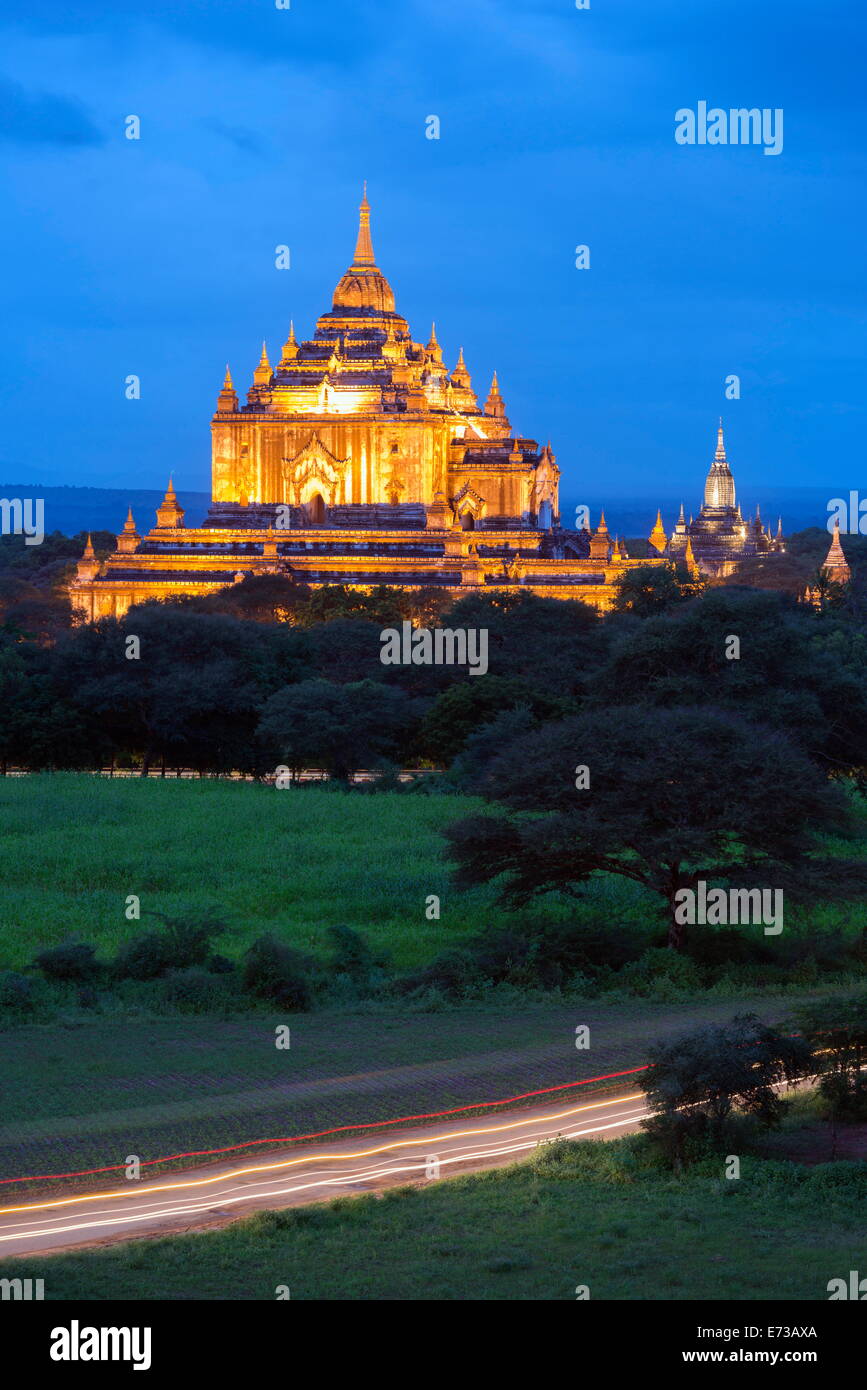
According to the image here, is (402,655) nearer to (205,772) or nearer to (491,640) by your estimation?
(491,640)

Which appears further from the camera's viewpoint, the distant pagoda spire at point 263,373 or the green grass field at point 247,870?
the distant pagoda spire at point 263,373

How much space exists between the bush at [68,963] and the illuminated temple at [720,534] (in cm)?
9482

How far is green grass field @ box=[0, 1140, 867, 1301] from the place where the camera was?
1617cm

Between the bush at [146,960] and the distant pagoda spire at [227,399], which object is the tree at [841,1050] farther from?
the distant pagoda spire at [227,399]

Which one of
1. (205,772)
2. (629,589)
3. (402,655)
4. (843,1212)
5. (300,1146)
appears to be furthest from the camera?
(629,589)

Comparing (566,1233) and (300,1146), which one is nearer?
(566,1233)

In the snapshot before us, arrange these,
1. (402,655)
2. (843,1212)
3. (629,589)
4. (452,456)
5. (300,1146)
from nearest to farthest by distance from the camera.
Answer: (843,1212) < (300,1146) < (402,655) < (629,589) < (452,456)

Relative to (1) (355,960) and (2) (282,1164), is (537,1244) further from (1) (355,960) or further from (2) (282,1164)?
(1) (355,960)

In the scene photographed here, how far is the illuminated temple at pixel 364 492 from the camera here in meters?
80.4

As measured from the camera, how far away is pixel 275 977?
1105 inches

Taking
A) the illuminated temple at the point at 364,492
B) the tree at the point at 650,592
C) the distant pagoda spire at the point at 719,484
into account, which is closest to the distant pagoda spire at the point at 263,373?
the illuminated temple at the point at 364,492

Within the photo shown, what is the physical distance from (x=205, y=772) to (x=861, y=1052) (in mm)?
35231
